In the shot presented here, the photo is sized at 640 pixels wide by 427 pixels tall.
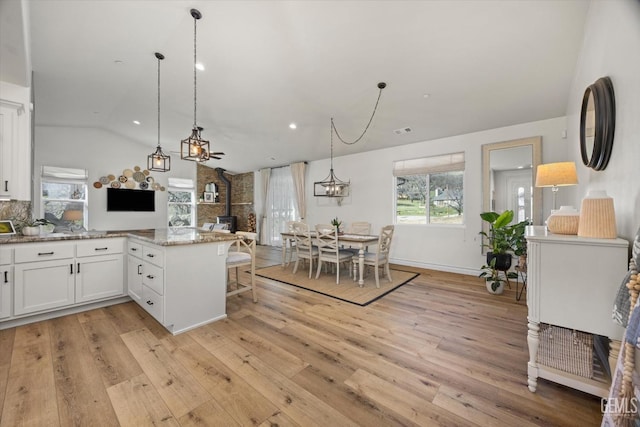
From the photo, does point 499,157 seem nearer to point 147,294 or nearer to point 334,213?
point 334,213

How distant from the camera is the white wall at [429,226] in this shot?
13.1ft

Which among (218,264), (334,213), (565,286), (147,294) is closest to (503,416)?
(565,286)

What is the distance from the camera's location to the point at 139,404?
4.95 ft

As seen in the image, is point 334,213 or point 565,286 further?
point 334,213

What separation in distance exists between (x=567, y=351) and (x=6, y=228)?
17.0 ft

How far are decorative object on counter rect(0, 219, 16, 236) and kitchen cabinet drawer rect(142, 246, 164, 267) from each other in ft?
4.70

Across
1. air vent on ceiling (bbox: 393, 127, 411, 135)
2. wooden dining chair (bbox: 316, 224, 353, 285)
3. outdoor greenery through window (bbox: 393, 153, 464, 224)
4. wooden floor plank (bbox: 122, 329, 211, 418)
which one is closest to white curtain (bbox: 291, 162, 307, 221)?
outdoor greenery through window (bbox: 393, 153, 464, 224)

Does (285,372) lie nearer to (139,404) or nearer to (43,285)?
(139,404)

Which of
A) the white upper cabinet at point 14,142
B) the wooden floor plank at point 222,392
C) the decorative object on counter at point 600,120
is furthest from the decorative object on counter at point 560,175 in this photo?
the white upper cabinet at point 14,142

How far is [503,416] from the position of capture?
142 cm

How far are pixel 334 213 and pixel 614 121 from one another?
5.21 metres

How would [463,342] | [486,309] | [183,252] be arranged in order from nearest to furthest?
[463,342] → [183,252] → [486,309]

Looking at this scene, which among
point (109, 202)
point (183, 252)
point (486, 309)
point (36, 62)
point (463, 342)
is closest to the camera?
point (463, 342)

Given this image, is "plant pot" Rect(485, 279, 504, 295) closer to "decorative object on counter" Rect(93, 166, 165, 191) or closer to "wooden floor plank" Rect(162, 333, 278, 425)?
"wooden floor plank" Rect(162, 333, 278, 425)
